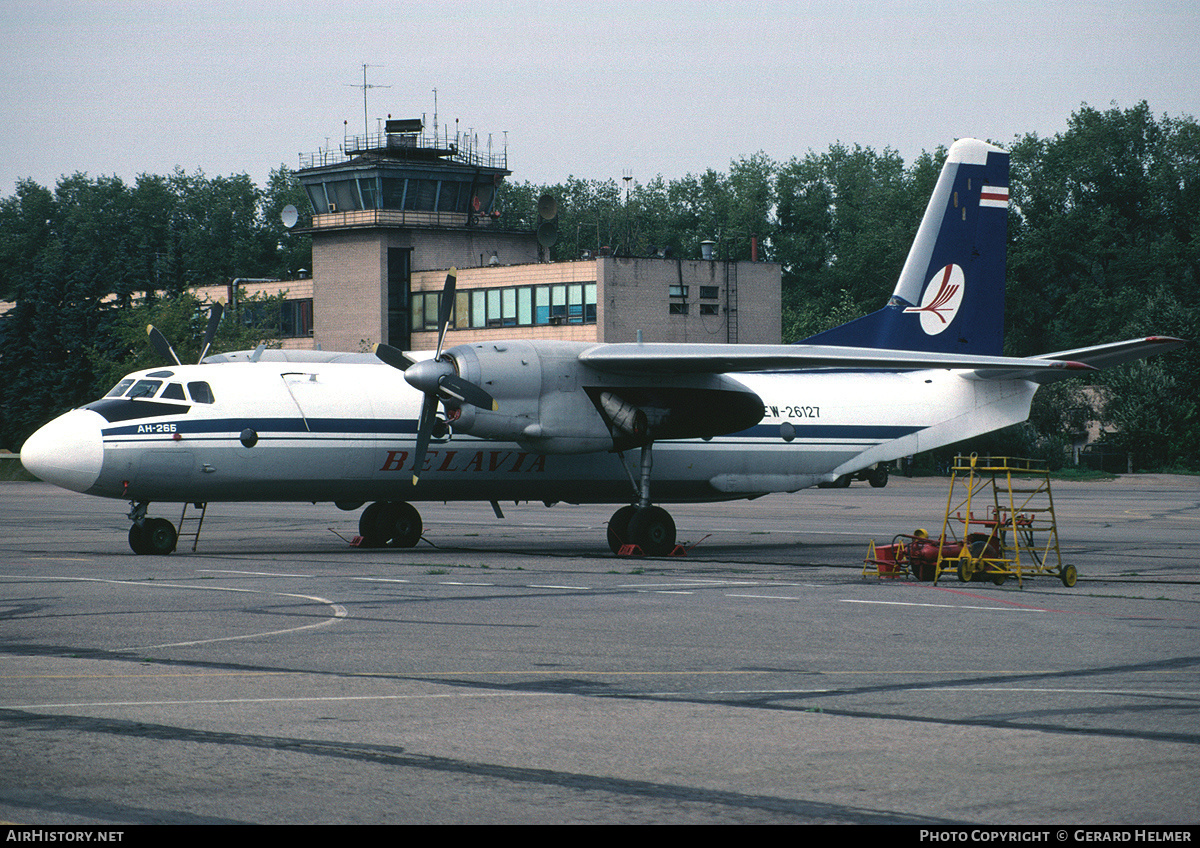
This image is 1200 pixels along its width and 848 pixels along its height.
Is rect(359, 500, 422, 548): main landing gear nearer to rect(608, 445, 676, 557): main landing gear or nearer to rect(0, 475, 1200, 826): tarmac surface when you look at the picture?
rect(608, 445, 676, 557): main landing gear

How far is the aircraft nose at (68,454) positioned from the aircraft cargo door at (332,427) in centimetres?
369

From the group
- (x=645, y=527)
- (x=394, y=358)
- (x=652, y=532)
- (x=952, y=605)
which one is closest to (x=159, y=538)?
(x=394, y=358)

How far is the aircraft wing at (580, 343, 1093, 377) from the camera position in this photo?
968 inches

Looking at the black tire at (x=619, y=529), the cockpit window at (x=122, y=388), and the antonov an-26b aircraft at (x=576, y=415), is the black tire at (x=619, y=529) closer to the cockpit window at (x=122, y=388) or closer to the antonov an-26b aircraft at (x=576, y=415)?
the antonov an-26b aircraft at (x=576, y=415)

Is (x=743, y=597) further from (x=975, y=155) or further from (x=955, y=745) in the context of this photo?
(x=975, y=155)

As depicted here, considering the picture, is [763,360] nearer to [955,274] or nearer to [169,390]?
[955,274]

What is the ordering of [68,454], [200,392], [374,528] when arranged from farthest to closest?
[374,528] < [200,392] < [68,454]

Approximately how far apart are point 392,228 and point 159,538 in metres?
56.3

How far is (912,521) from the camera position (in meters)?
36.5

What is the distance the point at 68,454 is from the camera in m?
23.5

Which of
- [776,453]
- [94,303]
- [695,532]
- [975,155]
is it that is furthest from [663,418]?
[94,303]

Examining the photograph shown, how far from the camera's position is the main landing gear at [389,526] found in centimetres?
2781

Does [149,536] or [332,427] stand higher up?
[332,427]

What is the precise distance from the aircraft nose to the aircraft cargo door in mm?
3690
